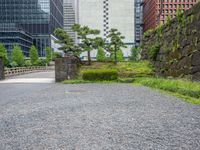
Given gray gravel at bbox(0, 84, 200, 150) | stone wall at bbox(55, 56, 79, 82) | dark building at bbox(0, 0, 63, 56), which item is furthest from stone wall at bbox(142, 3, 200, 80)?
dark building at bbox(0, 0, 63, 56)

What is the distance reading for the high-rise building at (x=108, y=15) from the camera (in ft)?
299

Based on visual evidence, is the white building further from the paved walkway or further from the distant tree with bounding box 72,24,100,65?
the paved walkway

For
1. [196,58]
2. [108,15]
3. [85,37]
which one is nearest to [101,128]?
[196,58]

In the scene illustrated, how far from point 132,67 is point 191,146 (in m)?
20.8

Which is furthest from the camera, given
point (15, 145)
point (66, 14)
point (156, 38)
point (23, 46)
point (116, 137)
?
point (66, 14)

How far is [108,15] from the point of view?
9494cm

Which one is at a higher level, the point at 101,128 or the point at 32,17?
the point at 32,17

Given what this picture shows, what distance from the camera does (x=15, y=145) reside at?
12.8ft

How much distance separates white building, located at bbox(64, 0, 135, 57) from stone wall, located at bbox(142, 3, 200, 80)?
71.1 metres

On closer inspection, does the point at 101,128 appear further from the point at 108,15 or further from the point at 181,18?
the point at 108,15

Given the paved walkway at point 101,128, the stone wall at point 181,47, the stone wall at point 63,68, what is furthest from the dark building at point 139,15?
the paved walkway at point 101,128

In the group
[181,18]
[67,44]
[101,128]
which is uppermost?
[181,18]

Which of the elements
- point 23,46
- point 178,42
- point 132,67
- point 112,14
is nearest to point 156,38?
point 132,67

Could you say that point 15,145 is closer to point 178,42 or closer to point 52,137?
point 52,137
